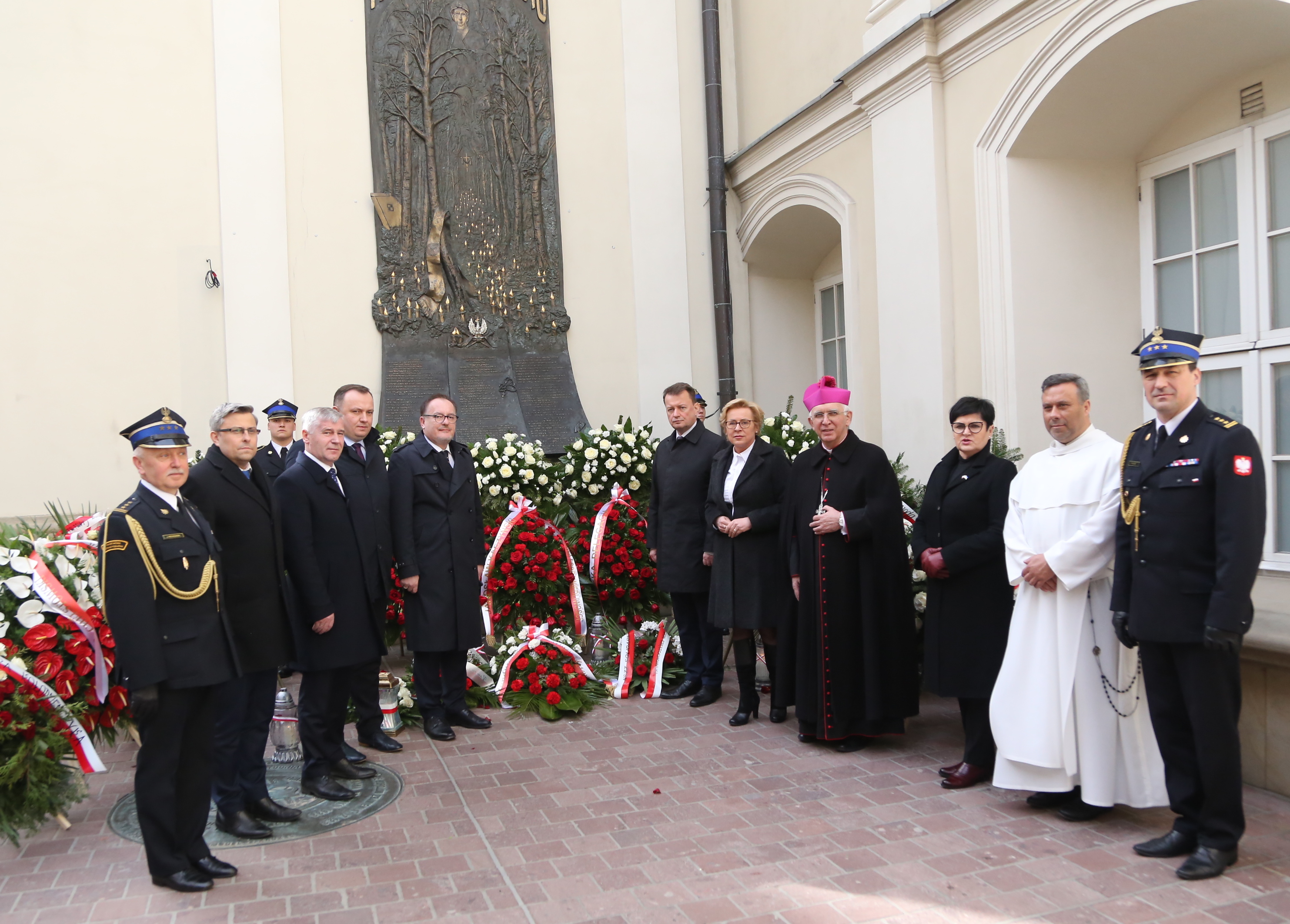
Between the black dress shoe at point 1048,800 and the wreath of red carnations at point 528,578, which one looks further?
the wreath of red carnations at point 528,578

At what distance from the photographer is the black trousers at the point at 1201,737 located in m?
3.40

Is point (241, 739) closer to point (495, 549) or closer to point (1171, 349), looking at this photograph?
point (495, 549)


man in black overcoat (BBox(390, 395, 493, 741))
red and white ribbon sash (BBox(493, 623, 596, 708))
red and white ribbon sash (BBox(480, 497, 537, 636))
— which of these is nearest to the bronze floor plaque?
man in black overcoat (BBox(390, 395, 493, 741))

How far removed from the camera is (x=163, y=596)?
11.3ft

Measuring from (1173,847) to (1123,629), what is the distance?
2.61 ft

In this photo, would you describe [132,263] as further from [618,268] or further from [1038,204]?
[1038,204]

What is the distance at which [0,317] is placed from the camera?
7242 millimetres

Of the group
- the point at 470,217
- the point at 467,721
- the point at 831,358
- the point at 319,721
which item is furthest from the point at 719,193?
the point at 319,721

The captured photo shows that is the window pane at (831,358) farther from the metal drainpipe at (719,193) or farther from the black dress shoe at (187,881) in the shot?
the black dress shoe at (187,881)

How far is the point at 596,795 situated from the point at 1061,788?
77.5 inches

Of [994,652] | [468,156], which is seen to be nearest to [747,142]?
[468,156]

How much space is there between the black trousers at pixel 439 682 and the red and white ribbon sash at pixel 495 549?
0.68 m

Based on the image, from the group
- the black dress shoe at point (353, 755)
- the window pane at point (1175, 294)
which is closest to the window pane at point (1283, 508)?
the window pane at point (1175, 294)

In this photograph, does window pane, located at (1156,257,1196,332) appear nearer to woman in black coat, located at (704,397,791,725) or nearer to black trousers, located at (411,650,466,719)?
woman in black coat, located at (704,397,791,725)
